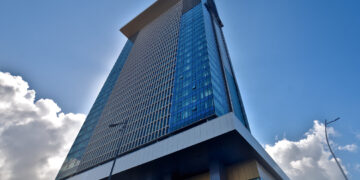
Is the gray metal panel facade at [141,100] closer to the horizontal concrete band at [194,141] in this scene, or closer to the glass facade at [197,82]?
the glass facade at [197,82]

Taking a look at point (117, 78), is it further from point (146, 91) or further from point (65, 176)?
point (65, 176)

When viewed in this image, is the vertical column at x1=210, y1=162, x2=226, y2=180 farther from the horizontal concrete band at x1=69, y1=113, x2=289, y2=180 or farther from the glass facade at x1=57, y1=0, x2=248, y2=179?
the glass facade at x1=57, y1=0, x2=248, y2=179

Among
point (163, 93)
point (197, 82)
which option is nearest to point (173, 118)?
point (197, 82)

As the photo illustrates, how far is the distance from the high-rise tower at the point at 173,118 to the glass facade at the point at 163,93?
0.94 feet

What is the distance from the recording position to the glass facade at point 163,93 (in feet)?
162

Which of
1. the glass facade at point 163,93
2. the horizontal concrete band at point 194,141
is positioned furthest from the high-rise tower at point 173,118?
the glass facade at point 163,93

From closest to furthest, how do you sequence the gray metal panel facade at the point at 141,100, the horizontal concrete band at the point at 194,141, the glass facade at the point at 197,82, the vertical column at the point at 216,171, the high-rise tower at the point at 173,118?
the horizontal concrete band at the point at 194,141 < the vertical column at the point at 216,171 < the high-rise tower at the point at 173,118 < the glass facade at the point at 197,82 < the gray metal panel facade at the point at 141,100

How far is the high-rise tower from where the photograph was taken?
123ft

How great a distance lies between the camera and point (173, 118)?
4972 centimetres

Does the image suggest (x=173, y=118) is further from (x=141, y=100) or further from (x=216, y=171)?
(x=141, y=100)

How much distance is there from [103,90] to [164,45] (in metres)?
36.1

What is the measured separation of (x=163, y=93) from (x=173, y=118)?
13216 mm

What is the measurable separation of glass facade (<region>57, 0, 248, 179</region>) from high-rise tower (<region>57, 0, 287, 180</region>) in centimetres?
29

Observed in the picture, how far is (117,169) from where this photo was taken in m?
43.8
